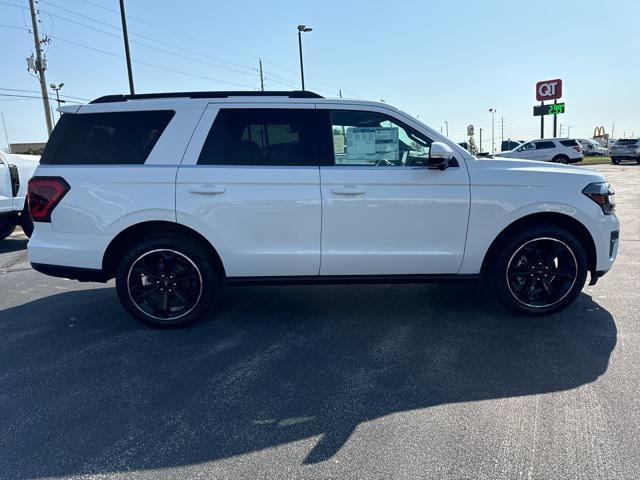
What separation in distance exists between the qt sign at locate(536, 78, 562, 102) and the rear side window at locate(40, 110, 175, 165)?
3553 cm

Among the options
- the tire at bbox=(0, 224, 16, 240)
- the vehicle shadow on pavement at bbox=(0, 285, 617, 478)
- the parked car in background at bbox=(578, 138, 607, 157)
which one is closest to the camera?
the vehicle shadow on pavement at bbox=(0, 285, 617, 478)

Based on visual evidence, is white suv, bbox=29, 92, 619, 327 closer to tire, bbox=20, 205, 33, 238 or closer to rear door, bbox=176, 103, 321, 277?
rear door, bbox=176, 103, 321, 277

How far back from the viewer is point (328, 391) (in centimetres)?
310

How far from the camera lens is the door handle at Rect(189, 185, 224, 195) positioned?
156 inches

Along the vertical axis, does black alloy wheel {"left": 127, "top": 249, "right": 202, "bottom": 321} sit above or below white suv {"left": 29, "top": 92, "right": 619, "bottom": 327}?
below

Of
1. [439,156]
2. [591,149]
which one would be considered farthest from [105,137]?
[591,149]

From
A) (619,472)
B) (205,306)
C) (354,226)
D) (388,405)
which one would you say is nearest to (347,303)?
(354,226)

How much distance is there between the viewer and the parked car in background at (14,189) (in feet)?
25.8

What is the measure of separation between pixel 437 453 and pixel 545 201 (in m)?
2.53

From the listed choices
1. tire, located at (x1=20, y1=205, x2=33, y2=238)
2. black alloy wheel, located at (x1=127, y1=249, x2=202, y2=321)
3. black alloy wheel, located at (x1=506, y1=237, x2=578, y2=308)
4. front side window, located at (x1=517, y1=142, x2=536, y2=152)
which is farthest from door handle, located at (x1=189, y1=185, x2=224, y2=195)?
front side window, located at (x1=517, y1=142, x2=536, y2=152)

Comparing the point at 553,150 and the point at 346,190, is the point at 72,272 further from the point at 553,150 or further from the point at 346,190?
the point at 553,150

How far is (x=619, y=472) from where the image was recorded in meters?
2.28

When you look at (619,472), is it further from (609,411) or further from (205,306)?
(205,306)

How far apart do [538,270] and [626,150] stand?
31.7m
